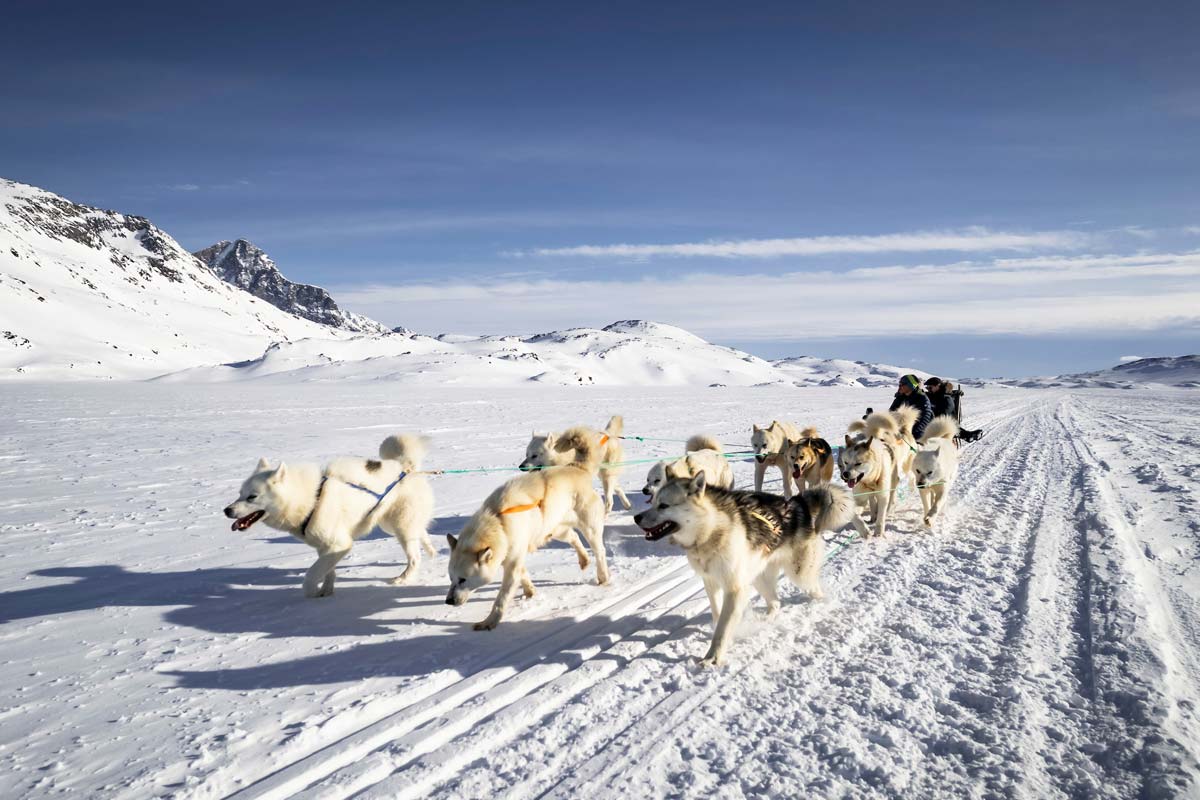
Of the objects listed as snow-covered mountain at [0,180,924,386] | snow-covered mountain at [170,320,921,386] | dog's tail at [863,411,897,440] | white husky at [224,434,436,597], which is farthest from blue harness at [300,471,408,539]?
snow-covered mountain at [0,180,924,386]

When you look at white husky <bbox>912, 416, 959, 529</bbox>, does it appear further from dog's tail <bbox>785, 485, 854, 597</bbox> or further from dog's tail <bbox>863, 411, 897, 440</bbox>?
dog's tail <bbox>785, 485, 854, 597</bbox>

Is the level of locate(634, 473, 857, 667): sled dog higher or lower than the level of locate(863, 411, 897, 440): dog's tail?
lower

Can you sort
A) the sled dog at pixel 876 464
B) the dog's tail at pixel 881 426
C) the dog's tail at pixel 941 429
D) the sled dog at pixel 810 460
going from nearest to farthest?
the sled dog at pixel 876 464, the dog's tail at pixel 881 426, the sled dog at pixel 810 460, the dog's tail at pixel 941 429

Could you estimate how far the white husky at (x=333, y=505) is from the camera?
4949mm

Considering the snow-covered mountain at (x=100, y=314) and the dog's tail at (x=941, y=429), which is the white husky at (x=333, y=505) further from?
the snow-covered mountain at (x=100, y=314)

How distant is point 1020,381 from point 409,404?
17859 cm

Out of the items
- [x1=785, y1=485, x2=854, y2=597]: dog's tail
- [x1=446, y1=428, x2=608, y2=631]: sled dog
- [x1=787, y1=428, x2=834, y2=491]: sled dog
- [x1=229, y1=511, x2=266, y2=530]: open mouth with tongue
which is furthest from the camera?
[x1=787, y1=428, x2=834, y2=491]: sled dog

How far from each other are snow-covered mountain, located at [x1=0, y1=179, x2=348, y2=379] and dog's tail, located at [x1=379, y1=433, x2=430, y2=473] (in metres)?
67.8

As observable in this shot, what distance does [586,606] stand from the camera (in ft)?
16.3

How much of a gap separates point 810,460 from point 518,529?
4833 mm

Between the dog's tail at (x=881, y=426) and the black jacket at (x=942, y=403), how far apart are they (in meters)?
3.95

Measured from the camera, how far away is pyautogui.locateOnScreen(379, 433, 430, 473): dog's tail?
239 inches

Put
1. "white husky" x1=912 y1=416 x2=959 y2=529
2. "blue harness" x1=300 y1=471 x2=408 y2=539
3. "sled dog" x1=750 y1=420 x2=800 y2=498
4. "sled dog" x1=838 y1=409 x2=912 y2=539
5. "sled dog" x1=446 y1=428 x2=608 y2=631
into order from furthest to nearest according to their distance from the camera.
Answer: "sled dog" x1=750 y1=420 x2=800 y2=498
"white husky" x1=912 y1=416 x2=959 y2=529
"sled dog" x1=838 y1=409 x2=912 y2=539
"blue harness" x1=300 y1=471 x2=408 y2=539
"sled dog" x1=446 y1=428 x2=608 y2=631

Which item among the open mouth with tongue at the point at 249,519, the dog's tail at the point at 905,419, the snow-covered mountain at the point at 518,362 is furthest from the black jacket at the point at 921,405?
the snow-covered mountain at the point at 518,362
